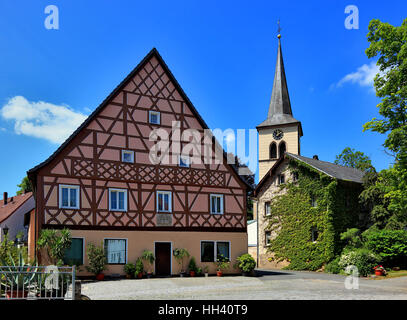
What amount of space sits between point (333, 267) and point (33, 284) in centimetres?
2407

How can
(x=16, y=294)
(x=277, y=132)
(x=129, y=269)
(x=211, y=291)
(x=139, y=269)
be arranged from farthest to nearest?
(x=277, y=132)
(x=139, y=269)
(x=129, y=269)
(x=211, y=291)
(x=16, y=294)

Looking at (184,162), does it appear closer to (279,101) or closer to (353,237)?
(353,237)

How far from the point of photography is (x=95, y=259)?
23328 mm

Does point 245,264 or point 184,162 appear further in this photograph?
point 184,162

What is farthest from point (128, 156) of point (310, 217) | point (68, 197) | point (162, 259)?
point (310, 217)

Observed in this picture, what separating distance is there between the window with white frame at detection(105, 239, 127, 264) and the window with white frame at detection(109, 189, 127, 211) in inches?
71.2

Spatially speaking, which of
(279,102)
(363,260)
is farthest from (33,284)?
(279,102)

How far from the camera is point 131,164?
25766mm

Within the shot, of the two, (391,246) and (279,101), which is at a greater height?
(279,101)

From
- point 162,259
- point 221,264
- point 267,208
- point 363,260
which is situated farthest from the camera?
point 267,208

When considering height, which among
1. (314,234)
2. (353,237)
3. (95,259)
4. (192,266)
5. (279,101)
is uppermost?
(279,101)

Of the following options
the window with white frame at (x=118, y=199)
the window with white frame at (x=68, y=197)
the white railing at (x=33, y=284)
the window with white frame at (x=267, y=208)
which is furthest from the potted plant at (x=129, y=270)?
the window with white frame at (x=267, y=208)

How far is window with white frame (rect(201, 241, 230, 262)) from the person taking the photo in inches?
1074

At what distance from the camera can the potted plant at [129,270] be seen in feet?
79.7
